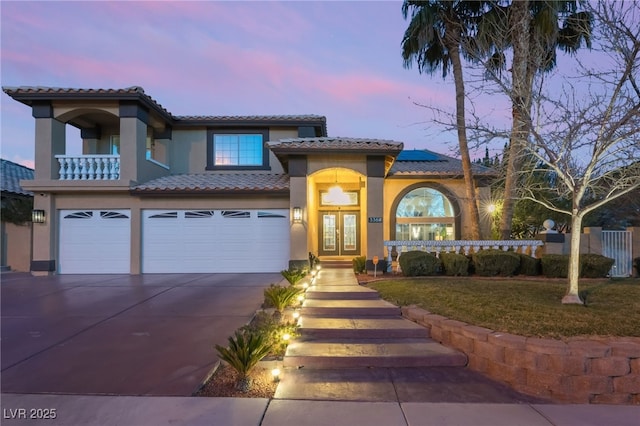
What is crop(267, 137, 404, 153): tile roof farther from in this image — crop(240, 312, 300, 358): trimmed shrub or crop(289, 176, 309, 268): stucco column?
crop(240, 312, 300, 358): trimmed shrub

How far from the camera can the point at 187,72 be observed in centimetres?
1589

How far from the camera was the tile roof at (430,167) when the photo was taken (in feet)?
46.7

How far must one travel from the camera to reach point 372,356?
4863mm

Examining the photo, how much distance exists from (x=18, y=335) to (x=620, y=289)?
1153 cm

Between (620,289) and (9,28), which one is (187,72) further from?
(620,289)

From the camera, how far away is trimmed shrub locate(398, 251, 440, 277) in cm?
972

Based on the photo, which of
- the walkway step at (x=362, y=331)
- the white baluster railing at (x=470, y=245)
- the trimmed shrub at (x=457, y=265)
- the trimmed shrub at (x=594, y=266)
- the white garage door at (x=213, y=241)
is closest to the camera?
the walkway step at (x=362, y=331)

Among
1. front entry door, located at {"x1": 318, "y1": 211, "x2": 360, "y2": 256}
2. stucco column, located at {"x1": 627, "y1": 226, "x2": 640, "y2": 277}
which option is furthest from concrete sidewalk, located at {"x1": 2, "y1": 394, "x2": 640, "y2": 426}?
front entry door, located at {"x1": 318, "y1": 211, "x2": 360, "y2": 256}

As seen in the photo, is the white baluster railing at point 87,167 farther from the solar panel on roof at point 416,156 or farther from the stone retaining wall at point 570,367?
the stone retaining wall at point 570,367

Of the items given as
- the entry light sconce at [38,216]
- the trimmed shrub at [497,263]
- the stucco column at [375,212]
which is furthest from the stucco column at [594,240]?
the entry light sconce at [38,216]

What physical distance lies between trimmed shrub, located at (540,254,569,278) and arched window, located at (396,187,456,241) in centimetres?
509

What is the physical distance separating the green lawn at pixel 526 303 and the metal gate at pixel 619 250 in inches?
93.8

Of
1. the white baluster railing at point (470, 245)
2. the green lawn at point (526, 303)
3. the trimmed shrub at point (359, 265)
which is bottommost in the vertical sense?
the green lawn at point (526, 303)

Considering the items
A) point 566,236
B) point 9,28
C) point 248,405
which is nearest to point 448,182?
point 566,236
